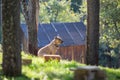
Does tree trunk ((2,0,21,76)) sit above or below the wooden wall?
above

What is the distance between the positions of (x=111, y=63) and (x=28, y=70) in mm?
42549

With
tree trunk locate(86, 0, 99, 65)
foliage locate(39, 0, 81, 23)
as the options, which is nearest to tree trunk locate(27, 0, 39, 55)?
tree trunk locate(86, 0, 99, 65)

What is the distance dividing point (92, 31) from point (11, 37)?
20.0 feet

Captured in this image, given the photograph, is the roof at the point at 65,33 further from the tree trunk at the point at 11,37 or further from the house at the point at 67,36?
the tree trunk at the point at 11,37

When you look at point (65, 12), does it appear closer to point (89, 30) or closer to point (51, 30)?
point (51, 30)

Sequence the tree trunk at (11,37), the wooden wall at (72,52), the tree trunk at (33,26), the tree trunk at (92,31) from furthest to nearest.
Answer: the wooden wall at (72,52), the tree trunk at (33,26), the tree trunk at (92,31), the tree trunk at (11,37)

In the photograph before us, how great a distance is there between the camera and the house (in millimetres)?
39094

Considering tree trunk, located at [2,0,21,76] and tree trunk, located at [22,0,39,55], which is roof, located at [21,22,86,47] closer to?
tree trunk, located at [22,0,39,55]

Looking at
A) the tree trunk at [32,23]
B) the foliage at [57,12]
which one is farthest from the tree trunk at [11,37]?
the foliage at [57,12]

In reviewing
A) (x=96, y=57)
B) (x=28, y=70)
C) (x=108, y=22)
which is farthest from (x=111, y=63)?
(x=28, y=70)

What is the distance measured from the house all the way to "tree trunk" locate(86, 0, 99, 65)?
24.0 meters

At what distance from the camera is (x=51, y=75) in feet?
26.5

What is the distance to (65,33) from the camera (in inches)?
1686

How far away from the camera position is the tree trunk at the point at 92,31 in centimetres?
1338
